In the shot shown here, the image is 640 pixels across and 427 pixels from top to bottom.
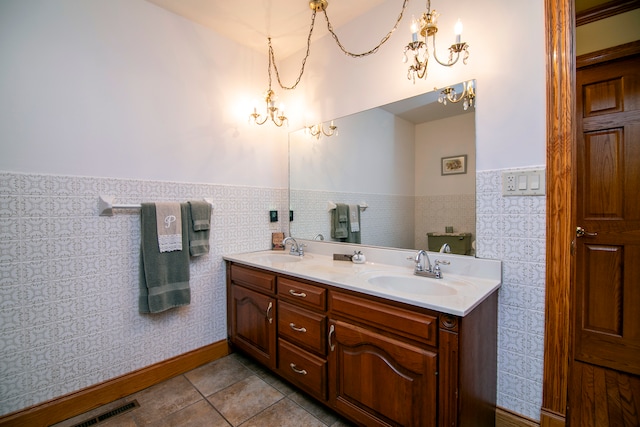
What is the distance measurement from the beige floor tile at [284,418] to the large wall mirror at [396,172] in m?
1.08

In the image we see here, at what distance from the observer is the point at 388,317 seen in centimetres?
117

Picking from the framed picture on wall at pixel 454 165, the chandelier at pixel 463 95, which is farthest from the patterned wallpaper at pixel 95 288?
the chandelier at pixel 463 95

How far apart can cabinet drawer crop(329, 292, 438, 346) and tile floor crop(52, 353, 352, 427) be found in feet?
2.17

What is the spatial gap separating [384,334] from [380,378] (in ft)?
0.65

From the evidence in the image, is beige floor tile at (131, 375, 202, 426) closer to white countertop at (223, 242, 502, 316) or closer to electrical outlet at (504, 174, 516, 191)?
white countertop at (223, 242, 502, 316)

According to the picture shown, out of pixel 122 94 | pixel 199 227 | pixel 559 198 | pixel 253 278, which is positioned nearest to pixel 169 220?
pixel 199 227

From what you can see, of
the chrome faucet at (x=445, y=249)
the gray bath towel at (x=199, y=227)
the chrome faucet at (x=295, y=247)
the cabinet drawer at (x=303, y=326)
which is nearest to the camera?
the cabinet drawer at (x=303, y=326)

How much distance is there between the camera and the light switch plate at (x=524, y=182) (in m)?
1.27

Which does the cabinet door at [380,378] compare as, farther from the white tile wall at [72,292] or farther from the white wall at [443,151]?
the white tile wall at [72,292]

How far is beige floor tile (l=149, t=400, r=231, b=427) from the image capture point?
57.2 inches

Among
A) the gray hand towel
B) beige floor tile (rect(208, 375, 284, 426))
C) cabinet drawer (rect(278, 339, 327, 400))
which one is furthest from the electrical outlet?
beige floor tile (rect(208, 375, 284, 426))

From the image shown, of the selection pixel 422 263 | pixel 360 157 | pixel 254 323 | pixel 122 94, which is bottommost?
pixel 254 323

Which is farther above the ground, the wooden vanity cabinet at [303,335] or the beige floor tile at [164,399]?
the wooden vanity cabinet at [303,335]

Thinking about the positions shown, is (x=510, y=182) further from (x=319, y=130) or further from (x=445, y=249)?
(x=319, y=130)
